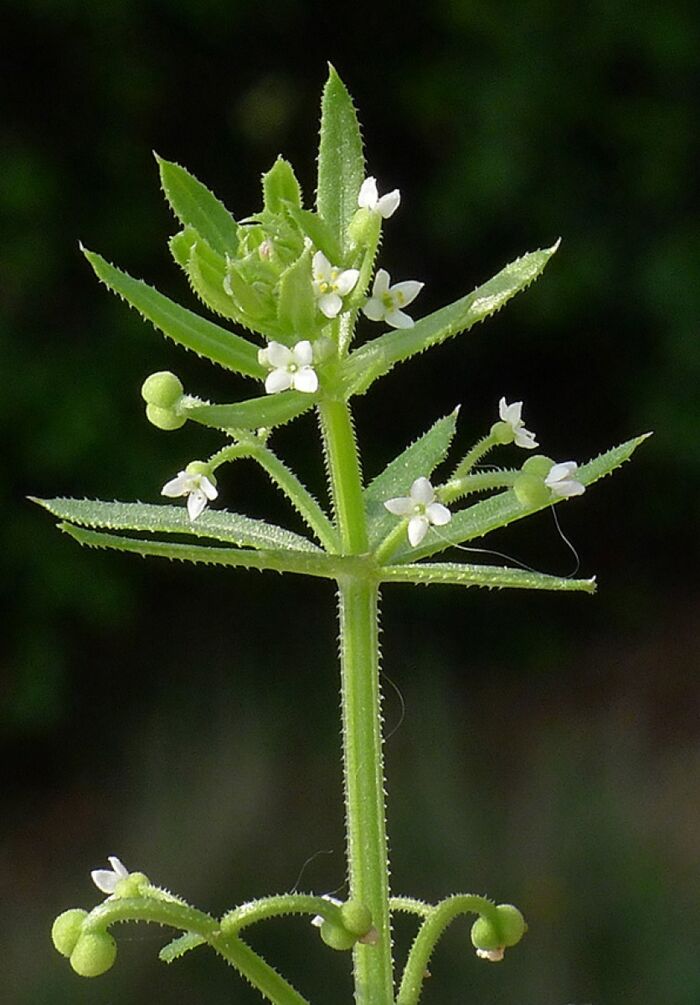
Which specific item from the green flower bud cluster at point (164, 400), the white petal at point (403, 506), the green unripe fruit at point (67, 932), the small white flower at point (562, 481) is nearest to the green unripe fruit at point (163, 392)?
the green flower bud cluster at point (164, 400)

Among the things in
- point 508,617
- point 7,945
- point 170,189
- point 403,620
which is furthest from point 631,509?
point 170,189

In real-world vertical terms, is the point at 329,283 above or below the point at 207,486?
above

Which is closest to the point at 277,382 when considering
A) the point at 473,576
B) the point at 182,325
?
the point at 182,325

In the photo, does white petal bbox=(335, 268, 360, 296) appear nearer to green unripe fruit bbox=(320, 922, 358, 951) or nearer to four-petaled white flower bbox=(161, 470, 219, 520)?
four-petaled white flower bbox=(161, 470, 219, 520)

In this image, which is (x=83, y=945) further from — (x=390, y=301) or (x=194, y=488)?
(x=390, y=301)

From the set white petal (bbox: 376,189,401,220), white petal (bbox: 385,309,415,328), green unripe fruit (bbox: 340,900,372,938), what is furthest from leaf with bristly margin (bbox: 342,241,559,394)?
green unripe fruit (bbox: 340,900,372,938)
